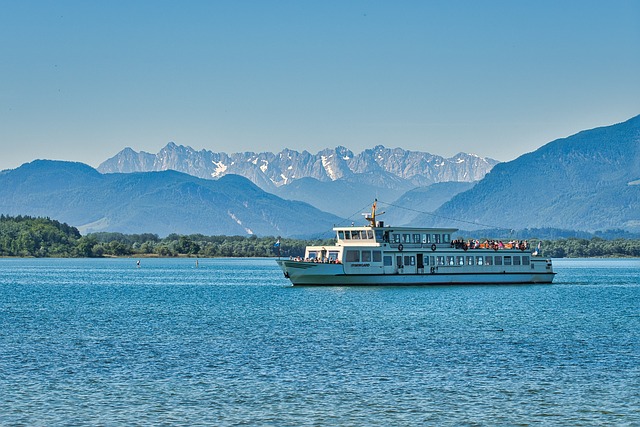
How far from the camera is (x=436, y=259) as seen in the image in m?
108

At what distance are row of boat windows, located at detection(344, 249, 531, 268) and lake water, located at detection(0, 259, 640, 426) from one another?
55.7ft

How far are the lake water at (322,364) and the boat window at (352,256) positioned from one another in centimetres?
1670

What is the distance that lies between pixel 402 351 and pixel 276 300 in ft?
133

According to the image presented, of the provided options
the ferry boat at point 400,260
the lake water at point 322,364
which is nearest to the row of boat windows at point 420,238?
the ferry boat at point 400,260

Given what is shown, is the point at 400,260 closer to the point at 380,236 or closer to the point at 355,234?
the point at 380,236

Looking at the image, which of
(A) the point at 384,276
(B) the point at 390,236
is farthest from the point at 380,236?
(A) the point at 384,276

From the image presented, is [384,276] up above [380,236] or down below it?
below

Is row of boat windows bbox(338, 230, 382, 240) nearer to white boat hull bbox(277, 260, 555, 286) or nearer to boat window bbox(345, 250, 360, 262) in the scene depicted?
boat window bbox(345, 250, 360, 262)

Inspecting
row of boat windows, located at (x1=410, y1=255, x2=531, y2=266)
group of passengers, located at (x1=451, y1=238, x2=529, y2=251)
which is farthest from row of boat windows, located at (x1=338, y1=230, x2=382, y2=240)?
group of passengers, located at (x1=451, y1=238, x2=529, y2=251)

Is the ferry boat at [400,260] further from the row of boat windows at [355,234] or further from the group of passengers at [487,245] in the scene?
the group of passengers at [487,245]

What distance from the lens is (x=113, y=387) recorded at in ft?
134

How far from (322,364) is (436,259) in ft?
202

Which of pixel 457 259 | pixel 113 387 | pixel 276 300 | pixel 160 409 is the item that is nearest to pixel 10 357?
pixel 113 387

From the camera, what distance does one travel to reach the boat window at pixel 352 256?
101688mm
